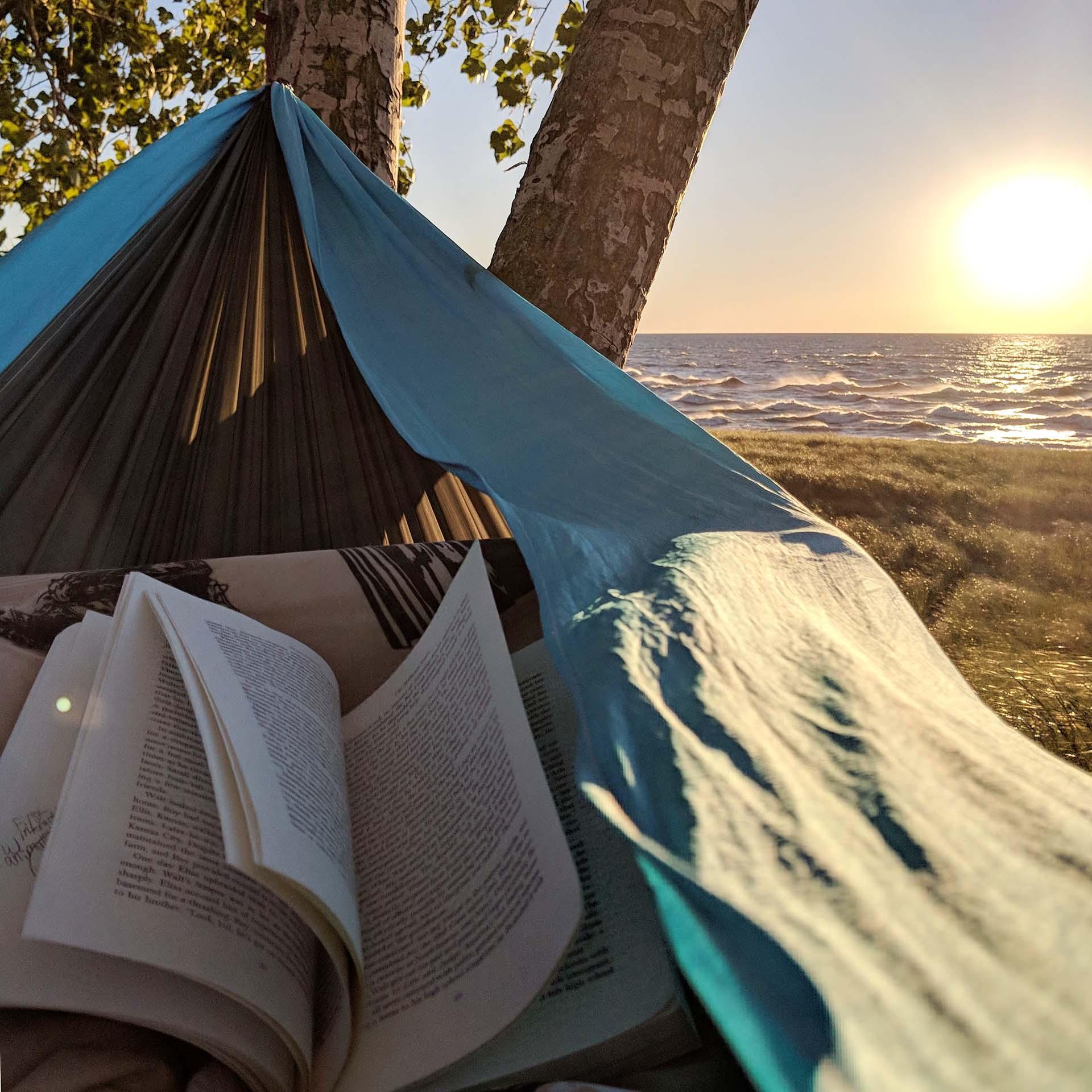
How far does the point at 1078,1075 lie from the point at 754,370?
68.1ft

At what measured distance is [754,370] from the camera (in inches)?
784

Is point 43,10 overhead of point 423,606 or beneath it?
overhead

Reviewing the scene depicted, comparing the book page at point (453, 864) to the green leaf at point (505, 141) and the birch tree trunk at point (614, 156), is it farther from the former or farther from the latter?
the green leaf at point (505, 141)

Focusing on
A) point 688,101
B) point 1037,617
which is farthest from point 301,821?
point 1037,617

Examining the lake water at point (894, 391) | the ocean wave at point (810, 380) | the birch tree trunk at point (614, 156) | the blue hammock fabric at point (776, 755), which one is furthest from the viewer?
the ocean wave at point (810, 380)

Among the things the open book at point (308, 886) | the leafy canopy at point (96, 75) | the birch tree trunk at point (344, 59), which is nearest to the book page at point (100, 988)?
the open book at point (308, 886)

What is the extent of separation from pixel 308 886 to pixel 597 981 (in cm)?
16

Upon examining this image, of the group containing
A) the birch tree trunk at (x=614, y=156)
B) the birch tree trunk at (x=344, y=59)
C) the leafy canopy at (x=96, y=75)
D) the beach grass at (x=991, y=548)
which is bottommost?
the beach grass at (x=991, y=548)

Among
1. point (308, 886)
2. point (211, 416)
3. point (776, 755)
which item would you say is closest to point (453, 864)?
point (308, 886)

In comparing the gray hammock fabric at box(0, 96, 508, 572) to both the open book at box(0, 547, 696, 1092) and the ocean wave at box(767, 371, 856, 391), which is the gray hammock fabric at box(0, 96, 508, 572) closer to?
the open book at box(0, 547, 696, 1092)

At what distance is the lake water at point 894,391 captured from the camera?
8.96 m

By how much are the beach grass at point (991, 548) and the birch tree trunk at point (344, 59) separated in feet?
6.33

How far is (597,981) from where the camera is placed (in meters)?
0.42

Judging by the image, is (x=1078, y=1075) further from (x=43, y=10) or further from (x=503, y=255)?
(x=43, y=10)
